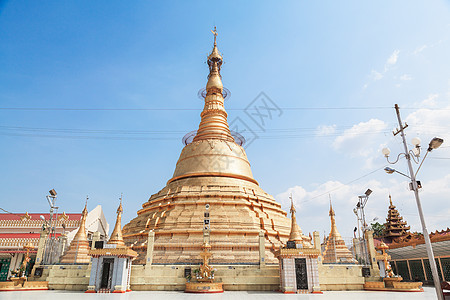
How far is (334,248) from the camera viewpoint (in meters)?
30.6

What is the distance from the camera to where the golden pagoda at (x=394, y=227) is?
49.7m

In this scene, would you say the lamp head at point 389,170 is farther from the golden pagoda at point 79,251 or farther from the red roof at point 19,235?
the red roof at point 19,235

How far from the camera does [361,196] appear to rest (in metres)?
26.3

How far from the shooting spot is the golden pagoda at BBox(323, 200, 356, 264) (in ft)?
101

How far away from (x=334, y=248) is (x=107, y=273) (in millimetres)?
22113

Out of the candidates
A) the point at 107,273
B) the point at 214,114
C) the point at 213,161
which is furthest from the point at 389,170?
the point at 214,114

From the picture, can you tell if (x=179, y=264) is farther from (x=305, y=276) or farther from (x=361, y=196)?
(x=361, y=196)

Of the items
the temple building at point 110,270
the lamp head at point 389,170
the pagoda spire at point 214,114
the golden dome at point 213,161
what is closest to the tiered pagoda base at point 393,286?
the lamp head at point 389,170

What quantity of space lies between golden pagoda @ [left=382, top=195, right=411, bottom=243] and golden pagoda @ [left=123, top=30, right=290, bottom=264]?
28.8 meters

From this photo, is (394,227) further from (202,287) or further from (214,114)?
(202,287)

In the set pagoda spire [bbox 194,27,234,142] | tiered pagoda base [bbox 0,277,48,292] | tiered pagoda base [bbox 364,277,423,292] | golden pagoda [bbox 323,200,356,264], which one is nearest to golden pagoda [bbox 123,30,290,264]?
pagoda spire [bbox 194,27,234,142]

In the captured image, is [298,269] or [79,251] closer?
[298,269]

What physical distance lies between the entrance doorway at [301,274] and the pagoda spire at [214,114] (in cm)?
Answer: 1953

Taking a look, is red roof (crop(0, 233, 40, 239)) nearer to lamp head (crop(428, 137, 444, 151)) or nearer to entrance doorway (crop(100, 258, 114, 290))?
entrance doorway (crop(100, 258, 114, 290))
